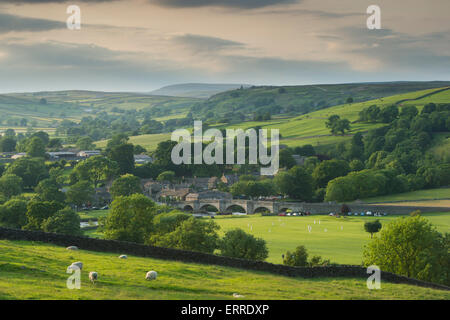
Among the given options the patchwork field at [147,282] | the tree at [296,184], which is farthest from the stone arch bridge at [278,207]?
the patchwork field at [147,282]

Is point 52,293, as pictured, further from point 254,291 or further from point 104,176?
point 104,176

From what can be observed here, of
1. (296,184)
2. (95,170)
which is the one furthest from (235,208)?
(95,170)

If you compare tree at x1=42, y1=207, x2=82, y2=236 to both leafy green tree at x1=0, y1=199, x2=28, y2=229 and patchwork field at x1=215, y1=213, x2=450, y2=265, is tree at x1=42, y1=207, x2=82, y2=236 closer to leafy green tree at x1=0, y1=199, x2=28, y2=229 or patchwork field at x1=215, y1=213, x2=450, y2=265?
leafy green tree at x1=0, y1=199, x2=28, y2=229

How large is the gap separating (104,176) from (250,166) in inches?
1617

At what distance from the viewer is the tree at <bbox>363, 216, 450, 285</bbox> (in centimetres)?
4244

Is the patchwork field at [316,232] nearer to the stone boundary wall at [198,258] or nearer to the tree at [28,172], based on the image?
the stone boundary wall at [198,258]

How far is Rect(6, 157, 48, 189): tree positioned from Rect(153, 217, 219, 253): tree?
91.6 m

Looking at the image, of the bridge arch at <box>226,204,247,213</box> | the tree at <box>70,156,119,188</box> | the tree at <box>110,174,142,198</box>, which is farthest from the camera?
the tree at <box>70,156,119,188</box>

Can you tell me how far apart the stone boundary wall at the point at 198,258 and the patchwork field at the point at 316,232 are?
21716mm

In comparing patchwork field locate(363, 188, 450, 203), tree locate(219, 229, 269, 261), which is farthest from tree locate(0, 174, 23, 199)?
tree locate(219, 229, 269, 261)

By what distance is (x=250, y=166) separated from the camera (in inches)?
6225

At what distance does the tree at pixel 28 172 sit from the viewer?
441 ft

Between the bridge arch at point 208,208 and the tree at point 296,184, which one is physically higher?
the tree at point 296,184

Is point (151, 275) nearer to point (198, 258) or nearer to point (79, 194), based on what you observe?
point (198, 258)
